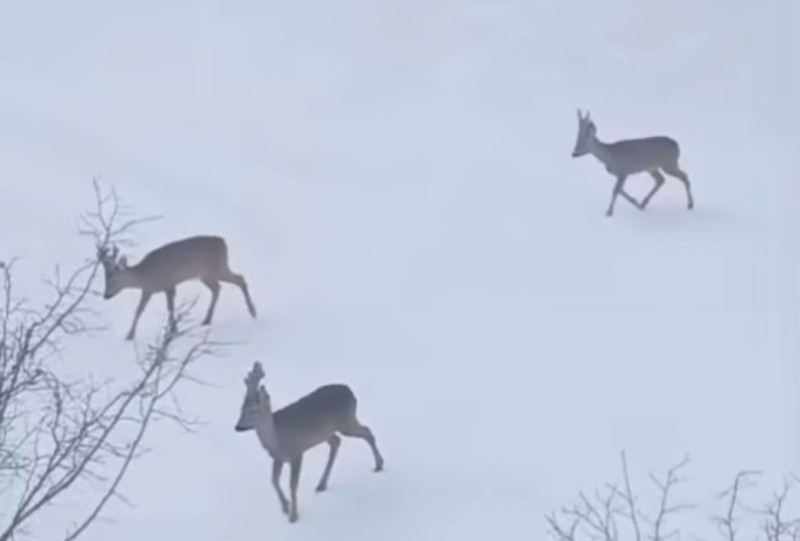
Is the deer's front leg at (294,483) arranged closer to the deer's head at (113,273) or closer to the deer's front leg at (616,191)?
the deer's head at (113,273)

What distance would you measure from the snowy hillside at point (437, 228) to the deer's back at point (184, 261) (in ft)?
1.64

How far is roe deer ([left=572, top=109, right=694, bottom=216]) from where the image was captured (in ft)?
59.5

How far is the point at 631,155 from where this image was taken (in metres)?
18.1

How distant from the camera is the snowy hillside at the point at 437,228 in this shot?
1347 centimetres

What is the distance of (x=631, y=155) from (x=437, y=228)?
1.90m

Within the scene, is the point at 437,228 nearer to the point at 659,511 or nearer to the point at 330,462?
the point at 330,462

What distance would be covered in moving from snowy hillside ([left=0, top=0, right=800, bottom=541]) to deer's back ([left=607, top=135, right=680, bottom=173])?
0.50 m

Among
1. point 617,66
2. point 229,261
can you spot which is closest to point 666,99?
point 617,66

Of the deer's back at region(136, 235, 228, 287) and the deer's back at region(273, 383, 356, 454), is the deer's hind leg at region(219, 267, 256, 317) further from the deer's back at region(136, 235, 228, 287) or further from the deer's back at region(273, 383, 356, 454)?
the deer's back at region(273, 383, 356, 454)

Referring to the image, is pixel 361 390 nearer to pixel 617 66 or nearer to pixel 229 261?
pixel 229 261

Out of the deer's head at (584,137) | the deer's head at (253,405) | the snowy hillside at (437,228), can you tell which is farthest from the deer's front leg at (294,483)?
the deer's head at (584,137)

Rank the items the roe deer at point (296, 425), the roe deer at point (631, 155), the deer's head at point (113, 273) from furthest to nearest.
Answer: the roe deer at point (631, 155) < the deer's head at point (113, 273) < the roe deer at point (296, 425)

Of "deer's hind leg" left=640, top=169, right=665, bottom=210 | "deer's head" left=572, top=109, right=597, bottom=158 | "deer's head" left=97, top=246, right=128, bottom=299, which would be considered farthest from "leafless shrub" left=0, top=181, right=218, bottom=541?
"deer's hind leg" left=640, top=169, right=665, bottom=210

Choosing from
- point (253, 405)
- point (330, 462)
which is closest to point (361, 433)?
point (330, 462)
